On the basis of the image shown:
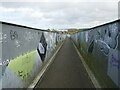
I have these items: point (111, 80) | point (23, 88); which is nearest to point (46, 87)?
point (23, 88)

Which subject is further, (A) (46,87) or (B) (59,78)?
(B) (59,78)

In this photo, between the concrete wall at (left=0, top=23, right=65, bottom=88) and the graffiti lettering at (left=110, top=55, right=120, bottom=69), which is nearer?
the concrete wall at (left=0, top=23, right=65, bottom=88)

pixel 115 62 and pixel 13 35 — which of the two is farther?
pixel 13 35

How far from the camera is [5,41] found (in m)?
4.38

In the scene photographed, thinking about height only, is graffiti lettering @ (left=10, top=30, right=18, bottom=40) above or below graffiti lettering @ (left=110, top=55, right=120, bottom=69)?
above

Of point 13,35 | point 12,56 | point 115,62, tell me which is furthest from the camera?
point 13,35

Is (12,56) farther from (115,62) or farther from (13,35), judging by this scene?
(115,62)

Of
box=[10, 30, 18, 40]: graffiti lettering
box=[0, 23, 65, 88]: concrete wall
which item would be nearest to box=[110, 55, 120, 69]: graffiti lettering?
box=[0, 23, 65, 88]: concrete wall

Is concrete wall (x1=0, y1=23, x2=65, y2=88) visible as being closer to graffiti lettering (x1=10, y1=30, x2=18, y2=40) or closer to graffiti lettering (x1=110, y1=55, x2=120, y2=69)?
graffiti lettering (x1=10, y1=30, x2=18, y2=40)

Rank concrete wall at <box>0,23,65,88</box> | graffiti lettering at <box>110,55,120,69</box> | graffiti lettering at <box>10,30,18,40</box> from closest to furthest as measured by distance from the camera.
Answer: concrete wall at <box>0,23,65,88</box> < graffiti lettering at <box>110,55,120,69</box> < graffiti lettering at <box>10,30,18,40</box>

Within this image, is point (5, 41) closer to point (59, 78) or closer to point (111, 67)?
point (111, 67)

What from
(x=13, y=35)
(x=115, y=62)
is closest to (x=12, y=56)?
(x=13, y=35)

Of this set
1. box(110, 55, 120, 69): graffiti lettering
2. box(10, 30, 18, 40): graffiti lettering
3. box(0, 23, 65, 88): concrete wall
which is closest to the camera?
box(0, 23, 65, 88): concrete wall

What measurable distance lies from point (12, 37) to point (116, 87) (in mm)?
3364
